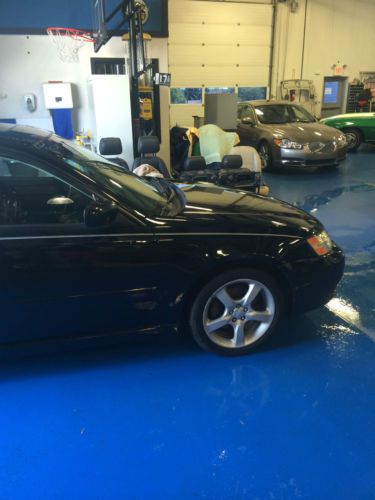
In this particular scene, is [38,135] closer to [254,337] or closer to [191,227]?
[191,227]

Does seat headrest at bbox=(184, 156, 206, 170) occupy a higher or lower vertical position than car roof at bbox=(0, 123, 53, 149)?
lower

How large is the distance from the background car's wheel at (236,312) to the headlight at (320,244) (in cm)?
36

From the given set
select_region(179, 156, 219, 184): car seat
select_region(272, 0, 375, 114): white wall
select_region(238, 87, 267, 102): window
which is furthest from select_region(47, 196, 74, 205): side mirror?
select_region(272, 0, 375, 114): white wall

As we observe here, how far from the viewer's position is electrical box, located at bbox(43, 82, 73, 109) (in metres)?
9.03

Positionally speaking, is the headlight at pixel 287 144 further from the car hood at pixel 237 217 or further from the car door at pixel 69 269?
the car door at pixel 69 269

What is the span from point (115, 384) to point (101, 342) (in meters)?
0.26

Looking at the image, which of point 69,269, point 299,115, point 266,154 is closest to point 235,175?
point 69,269

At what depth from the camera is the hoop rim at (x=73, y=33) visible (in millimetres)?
9031

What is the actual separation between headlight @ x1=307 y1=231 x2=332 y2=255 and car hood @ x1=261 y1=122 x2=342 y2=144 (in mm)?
6246

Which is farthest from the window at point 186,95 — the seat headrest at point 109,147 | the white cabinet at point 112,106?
the seat headrest at point 109,147

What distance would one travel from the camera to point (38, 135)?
2455 millimetres

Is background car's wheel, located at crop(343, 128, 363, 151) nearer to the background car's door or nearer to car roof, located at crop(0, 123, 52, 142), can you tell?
the background car's door

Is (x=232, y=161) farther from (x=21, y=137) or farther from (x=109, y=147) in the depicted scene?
(x=21, y=137)

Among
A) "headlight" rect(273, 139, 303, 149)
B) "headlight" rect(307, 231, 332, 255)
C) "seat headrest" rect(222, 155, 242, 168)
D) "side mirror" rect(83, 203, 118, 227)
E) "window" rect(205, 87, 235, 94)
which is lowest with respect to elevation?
"headlight" rect(307, 231, 332, 255)
